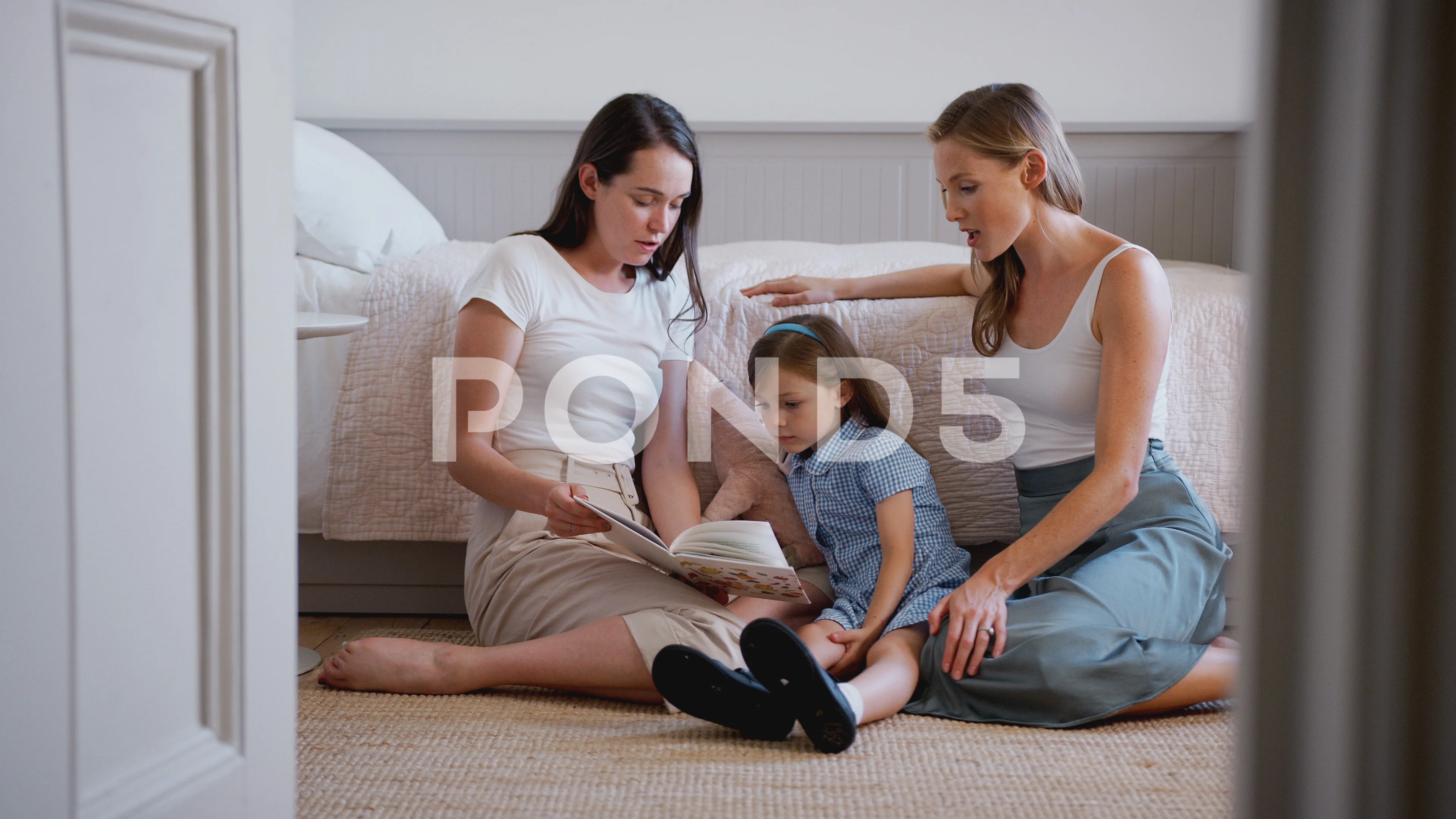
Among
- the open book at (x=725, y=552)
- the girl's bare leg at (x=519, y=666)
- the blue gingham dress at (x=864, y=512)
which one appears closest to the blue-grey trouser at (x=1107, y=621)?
the blue gingham dress at (x=864, y=512)

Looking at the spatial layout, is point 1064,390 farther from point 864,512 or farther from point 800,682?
point 800,682

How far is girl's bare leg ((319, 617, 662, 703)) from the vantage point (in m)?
1.21

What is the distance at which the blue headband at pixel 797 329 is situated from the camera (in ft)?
4.55

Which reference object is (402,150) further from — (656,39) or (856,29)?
(856,29)

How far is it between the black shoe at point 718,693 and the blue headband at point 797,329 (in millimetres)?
470

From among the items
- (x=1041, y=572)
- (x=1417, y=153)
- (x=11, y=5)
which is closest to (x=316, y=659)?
(x=1041, y=572)

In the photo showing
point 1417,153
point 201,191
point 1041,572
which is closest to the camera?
point 1417,153

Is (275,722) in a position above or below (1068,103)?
below

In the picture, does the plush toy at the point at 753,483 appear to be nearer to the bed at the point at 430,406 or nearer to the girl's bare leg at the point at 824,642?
the bed at the point at 430,406

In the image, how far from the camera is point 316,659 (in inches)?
55.2

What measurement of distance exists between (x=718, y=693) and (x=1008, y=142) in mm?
702

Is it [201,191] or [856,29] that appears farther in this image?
[856,29]

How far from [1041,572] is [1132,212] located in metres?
1.93

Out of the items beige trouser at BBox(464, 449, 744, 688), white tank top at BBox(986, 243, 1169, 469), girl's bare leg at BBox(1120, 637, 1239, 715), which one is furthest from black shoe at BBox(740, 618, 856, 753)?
white tank top at BBox(986, 243, 1169, 469)
